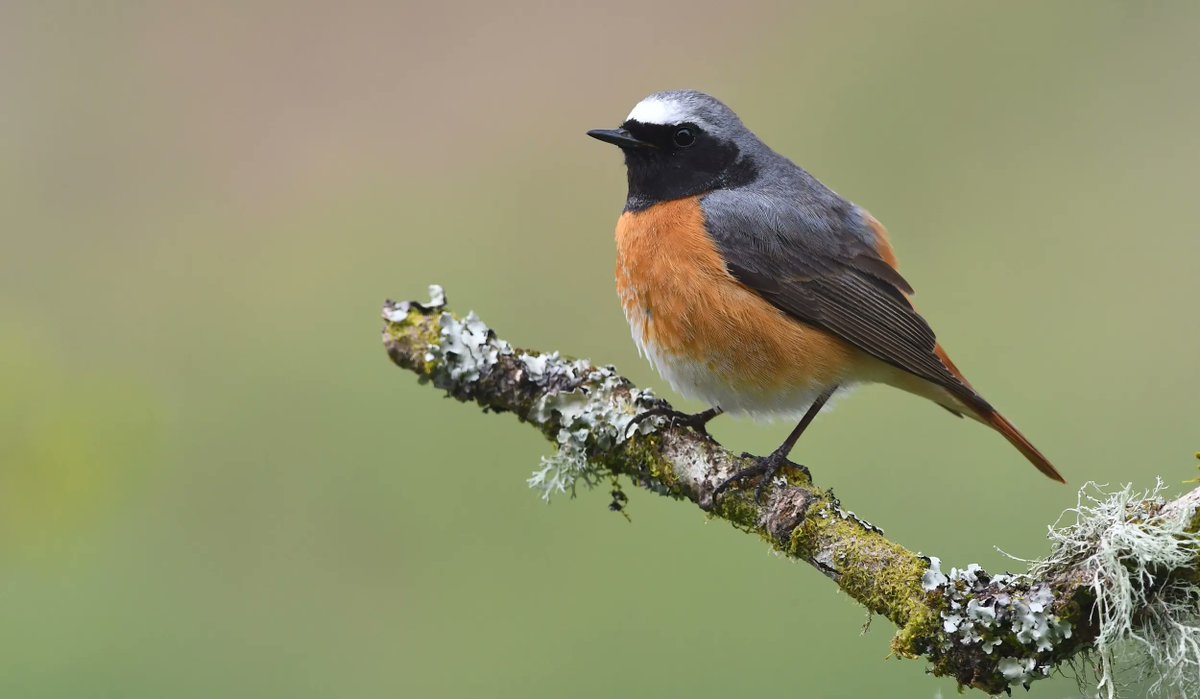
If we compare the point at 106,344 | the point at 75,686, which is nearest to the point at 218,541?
the point at 75,686

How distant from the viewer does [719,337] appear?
14.2ft

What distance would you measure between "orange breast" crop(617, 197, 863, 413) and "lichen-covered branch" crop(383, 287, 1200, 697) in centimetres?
45

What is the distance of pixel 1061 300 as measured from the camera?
24.0 ft

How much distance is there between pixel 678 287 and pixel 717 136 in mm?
756

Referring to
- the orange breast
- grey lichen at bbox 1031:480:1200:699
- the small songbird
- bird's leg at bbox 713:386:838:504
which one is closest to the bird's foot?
bird's leg at bbox 713:386:838:504

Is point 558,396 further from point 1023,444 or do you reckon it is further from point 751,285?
point 1023,444

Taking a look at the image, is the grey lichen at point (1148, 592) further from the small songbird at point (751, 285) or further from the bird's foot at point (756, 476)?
the small songbird at point (751, 285)

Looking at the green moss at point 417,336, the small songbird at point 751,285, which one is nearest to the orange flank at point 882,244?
the small songbird at point 751,285

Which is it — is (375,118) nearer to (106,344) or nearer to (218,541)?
(106,344)

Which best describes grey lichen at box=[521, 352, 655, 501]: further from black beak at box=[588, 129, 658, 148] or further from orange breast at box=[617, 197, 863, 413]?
black beak at box=[588, 129, 658, 148]

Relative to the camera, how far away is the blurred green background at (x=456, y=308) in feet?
17.6

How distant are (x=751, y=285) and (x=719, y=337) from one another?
250 millimetres

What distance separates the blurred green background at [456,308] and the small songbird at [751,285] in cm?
118

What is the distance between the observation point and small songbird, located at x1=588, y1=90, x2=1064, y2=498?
435 centimetres
